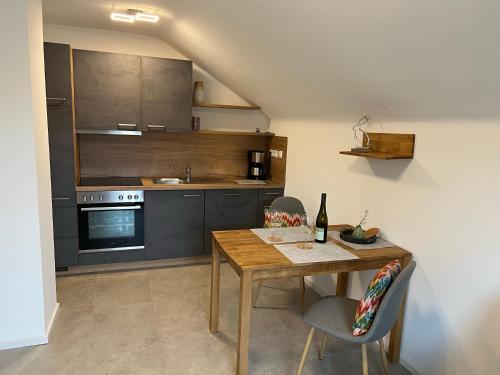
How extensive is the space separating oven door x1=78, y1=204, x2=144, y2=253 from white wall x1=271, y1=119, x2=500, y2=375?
6.87 feet

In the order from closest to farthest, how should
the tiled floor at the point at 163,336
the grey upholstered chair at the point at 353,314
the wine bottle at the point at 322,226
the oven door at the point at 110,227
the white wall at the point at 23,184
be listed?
the grey upholstered chair at the point at 353,314, the white wall at the point at 23,184, the tiled floor at the point at 163,336, the wine bottle at the point at 322,226, the oven door at the point at 110,227

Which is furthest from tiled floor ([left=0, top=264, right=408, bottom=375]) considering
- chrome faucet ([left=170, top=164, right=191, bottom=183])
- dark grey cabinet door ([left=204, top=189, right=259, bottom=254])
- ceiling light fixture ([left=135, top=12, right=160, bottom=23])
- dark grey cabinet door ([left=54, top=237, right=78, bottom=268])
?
ceiling light fixture ([left=135, top=12, right=160, bottom=23])

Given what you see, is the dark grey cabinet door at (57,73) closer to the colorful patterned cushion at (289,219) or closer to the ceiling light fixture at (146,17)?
the ceiling light fixture at (146,17)

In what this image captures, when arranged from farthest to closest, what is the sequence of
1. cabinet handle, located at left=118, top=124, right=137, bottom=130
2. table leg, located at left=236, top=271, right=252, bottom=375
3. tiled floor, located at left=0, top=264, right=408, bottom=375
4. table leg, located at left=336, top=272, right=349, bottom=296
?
1. cabinet handle, located at left=118, top=124, right=137, bottom=130
2. table leg, located at left=336, top=272, right=349, bottom=296
3. tiled floor, located at left=0, top=264, right=408, bottom=375
4. table leg, located at left=236, top=271, right=252, bottom=375

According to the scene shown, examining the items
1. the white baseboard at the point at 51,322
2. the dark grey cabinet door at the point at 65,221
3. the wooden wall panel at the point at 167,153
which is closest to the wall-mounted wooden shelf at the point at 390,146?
the wooden wall panel at the point at 167,153

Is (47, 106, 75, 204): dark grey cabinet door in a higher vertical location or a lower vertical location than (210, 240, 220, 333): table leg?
higher

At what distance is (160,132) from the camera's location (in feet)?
13.7

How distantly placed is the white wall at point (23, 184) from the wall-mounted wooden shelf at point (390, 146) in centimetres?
206

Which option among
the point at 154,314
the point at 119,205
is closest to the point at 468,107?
the point at 154,314

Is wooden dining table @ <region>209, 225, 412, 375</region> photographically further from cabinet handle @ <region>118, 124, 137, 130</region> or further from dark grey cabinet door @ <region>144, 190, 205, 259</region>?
cabinet handle @ <region>118, 124, 137, 130</region>

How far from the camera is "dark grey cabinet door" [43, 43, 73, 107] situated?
325 centimetres

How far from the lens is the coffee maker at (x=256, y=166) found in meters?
4.37

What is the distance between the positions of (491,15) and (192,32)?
238 centimetres

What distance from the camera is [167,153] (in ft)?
14.1
